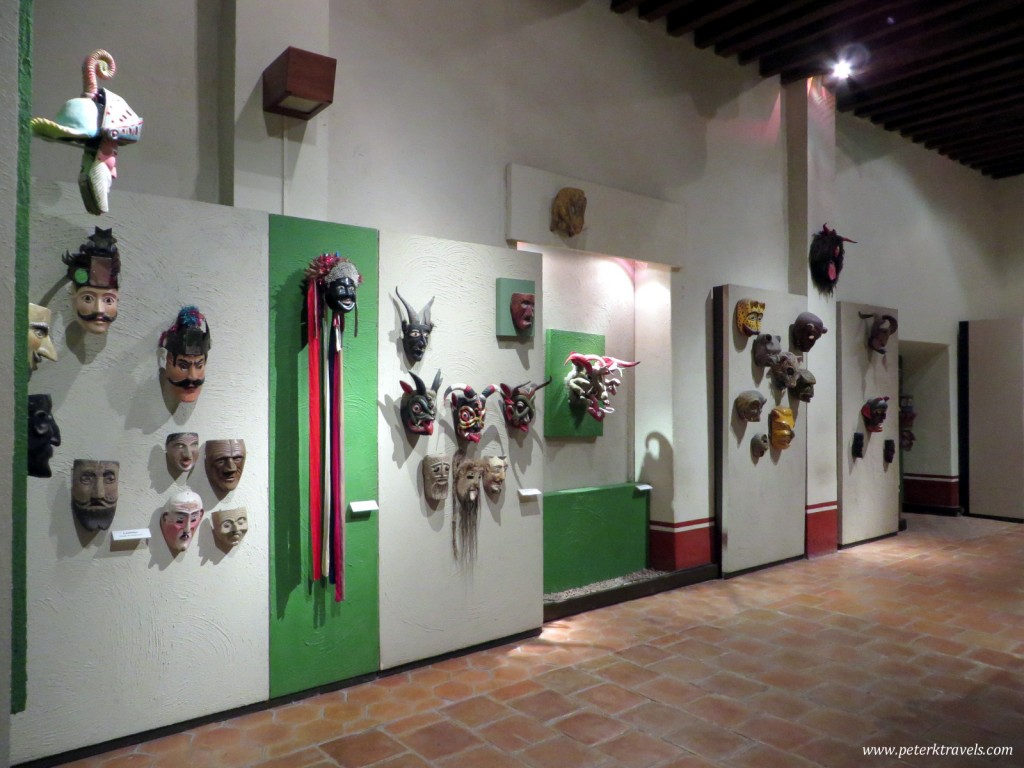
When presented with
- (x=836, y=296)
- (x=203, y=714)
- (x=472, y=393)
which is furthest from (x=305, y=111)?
(x=836, y=296)

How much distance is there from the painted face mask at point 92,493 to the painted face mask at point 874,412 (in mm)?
7018

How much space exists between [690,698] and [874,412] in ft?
16.1

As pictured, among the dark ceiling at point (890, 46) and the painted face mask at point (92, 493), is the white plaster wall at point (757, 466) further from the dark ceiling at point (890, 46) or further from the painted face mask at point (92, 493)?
the painted face mask at point (92, 493)

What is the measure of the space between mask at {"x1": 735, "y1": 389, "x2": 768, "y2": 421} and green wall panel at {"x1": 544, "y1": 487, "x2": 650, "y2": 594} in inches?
45.1

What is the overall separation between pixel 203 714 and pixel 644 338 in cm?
421

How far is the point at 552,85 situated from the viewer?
5.29 m

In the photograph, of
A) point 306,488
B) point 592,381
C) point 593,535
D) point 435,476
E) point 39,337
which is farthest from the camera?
point 593,535

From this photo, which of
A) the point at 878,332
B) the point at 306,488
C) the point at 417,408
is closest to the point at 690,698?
the point at 417,408

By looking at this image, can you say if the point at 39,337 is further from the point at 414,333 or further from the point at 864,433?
the point at 864,433

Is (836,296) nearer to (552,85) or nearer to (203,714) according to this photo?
(552,85)

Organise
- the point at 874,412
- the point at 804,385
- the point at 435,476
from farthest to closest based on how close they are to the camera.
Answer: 1. the point at 874,412
2. the point at 804,385
3. the point at 435,476

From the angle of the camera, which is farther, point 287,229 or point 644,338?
point 644,338

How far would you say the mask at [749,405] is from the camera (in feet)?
20.5

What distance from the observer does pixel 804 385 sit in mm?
6645
